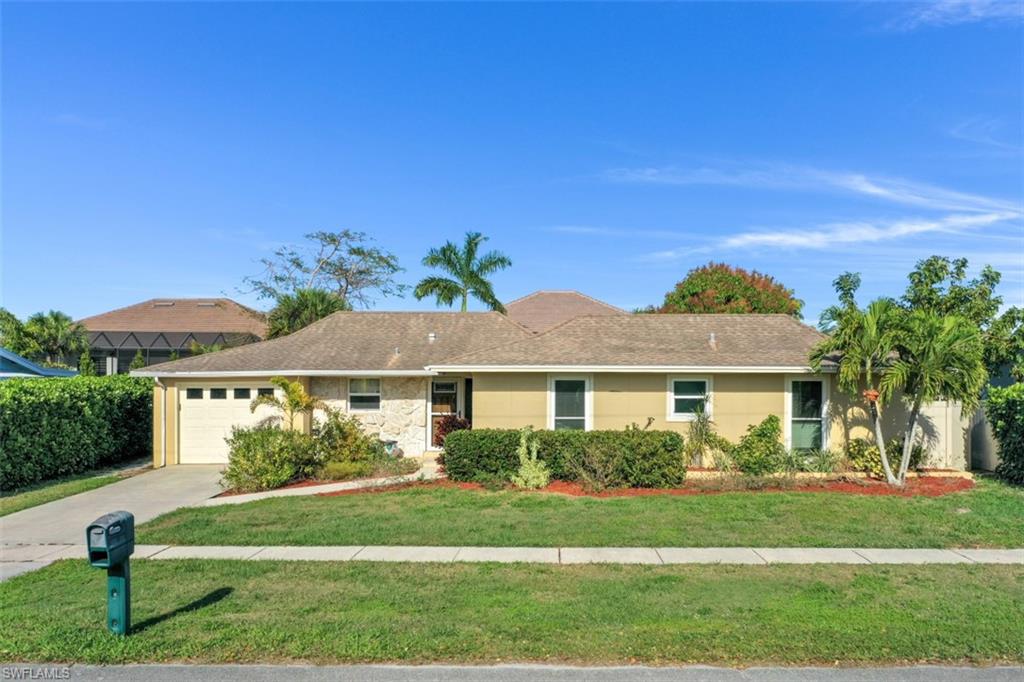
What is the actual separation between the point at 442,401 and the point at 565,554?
10.4 meters

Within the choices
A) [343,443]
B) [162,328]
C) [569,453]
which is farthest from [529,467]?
[162,328]

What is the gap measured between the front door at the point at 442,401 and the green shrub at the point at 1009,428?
1251 centimetres

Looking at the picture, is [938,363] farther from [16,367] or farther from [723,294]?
[16,367]

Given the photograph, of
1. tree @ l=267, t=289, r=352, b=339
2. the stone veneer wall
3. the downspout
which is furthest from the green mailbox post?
tree @ l=267, t=289, r=352, b=339

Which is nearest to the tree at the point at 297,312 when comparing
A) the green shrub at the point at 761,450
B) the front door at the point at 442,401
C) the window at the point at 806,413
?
the front door at the point at 442,401

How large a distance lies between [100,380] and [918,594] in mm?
18990

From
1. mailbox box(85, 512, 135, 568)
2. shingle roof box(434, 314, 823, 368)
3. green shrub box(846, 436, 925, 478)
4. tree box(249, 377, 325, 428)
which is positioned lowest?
green shrub box(846, 436, 925, 478)

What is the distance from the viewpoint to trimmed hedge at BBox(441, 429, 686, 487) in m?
13.3

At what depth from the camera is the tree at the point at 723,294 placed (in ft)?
100

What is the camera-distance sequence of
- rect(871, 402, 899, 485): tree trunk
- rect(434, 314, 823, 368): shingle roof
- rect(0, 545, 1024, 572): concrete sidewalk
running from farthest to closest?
1. rect(434, 314, 823, 368): shingle roof
2. rect(871, 402, 899, 485): tree trunk
3. rect(0, 545, 1024, 572): concrete sidewalk

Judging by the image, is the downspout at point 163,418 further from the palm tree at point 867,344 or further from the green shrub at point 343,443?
the palm tree at point 867,344

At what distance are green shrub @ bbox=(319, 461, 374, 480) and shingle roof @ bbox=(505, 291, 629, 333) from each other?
2743cm

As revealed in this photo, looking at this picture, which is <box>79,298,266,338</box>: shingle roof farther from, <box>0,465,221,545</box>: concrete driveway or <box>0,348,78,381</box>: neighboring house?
<box>0,465,221,545</box>: concrete driveway

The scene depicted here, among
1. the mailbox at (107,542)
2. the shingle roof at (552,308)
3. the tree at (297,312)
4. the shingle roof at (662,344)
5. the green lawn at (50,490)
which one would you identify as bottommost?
the green lawn at (50,490)
